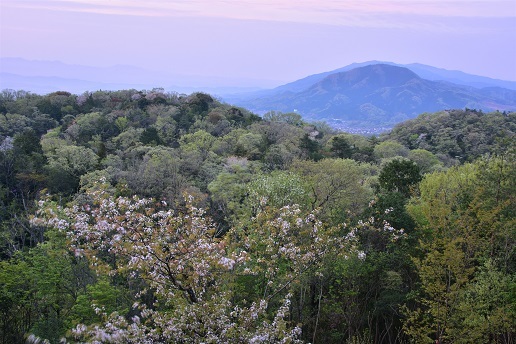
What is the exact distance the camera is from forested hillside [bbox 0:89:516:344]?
25.7 feet

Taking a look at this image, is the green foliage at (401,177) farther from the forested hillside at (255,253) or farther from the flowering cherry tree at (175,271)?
the flowering cherry tree at (175,271)

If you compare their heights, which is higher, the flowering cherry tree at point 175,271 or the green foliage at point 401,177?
the flowering cherry tree at point 175,271

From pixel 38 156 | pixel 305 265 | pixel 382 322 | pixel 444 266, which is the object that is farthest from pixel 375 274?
pixel 38 156

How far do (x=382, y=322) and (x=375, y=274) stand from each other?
2.18 meters

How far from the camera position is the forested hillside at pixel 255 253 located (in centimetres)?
784

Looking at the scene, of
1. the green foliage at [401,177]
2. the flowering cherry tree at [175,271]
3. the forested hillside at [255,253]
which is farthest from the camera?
the green foliage at [401,177]

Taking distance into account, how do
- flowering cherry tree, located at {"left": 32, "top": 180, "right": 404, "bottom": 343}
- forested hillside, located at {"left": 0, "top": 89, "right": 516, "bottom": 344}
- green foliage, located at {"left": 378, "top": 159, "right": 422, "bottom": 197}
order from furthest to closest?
1. green foliage, located at {"left": 378, "top": 159, "right": 422, "bottom": 197}
2. forested hillside, located at {"left": 0, "top": 89, "right": 516, "bottom": 344}
3. flowering cherry tree, located at {"left": 32, "top": 180, "right": 404, "bottom": 343}

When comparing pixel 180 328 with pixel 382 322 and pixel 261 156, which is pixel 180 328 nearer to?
pixel 382 322

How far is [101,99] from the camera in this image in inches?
2522

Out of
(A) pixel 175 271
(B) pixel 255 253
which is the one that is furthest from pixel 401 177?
(A) pixel 175 271

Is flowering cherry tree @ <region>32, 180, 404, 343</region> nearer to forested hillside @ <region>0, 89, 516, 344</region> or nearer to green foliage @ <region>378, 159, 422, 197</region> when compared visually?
forested hillside @ <region>0, 89, 516, 344</region>

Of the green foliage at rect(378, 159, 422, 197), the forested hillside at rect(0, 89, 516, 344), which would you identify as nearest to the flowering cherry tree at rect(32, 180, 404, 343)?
the forested hillside at rect(0, 89, 516, 344)

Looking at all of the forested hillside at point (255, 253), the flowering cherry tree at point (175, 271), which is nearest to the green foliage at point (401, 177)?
the forested hillside at point (255, 253)

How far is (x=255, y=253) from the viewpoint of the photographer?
1041 centimetres
